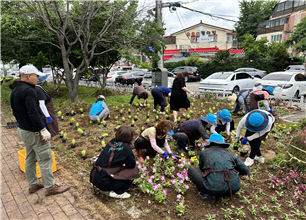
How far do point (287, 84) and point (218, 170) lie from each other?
8.42m

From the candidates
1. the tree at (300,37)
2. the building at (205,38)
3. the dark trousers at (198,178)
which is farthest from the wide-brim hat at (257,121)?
the building at (205,38)

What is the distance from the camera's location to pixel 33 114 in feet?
9.03

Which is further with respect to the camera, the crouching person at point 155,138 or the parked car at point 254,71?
the parked car at point 254,71

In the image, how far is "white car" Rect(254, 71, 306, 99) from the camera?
9.14 m

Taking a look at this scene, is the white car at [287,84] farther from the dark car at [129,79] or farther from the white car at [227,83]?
the dark car at [129,79]

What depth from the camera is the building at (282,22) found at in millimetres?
35706

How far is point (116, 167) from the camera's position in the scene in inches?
118

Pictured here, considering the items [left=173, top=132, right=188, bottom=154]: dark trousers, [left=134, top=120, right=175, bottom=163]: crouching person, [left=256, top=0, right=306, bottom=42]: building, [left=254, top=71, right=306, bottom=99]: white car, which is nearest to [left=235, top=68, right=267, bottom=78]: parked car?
[left=254, top=71, right=306, bottom=99]: white car

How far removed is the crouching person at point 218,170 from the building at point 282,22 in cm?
4067

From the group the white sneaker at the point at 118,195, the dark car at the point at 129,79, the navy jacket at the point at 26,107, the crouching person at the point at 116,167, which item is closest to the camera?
the navy jacket at the point at 26,107

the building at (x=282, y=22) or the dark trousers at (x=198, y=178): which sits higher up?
the building at (x=282, y=22)

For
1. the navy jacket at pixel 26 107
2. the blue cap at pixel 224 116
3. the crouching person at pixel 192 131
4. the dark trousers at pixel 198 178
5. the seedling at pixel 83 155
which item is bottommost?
the seedling at pixel 83 155

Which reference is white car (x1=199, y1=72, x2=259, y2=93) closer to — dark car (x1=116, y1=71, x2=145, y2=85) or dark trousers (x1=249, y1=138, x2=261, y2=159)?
dark trousers (x1=249, y1=138, x2=261, y2=159)

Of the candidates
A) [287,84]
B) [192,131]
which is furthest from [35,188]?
[287,84]
